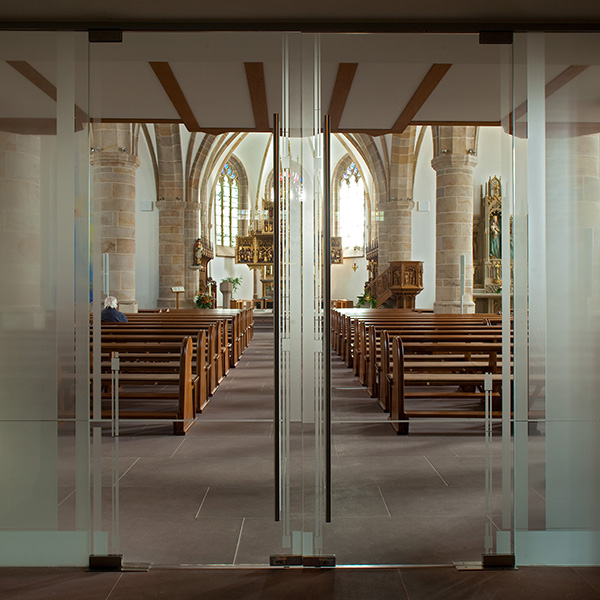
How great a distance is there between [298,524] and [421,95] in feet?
10.8

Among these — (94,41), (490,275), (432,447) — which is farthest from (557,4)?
(490,275)

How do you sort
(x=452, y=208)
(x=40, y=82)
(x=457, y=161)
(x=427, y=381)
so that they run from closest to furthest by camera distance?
1. (x=40, y=82)
2. (x=427, y=381)
3. (x=457, y=161)
4. (x=452, y=208)

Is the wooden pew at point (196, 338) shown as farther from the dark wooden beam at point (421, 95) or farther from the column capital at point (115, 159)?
the column capital at point (115, 159)

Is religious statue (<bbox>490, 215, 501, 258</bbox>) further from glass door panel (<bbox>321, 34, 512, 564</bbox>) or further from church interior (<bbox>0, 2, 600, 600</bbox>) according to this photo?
church interior (<bbox>0, 2, 600, 600</bbox>)

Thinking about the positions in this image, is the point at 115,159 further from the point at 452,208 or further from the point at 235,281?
the point at 235,281

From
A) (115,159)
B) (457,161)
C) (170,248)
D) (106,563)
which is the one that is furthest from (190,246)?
(106,563)

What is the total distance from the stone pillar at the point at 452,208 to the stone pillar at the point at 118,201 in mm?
6617

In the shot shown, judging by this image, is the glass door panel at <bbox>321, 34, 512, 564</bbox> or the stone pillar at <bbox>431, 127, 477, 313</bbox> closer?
the glass door panel at <bbox>321, 34, 512, 564</bbox>

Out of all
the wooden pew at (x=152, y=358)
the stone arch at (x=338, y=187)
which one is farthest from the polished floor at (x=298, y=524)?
the stone arch at (x=338, y=187)

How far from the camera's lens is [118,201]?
11.9m

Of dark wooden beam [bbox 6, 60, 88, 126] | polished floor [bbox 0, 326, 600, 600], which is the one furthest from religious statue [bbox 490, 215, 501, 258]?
dark wooden beam [bbox 6, 60, 88, 126]

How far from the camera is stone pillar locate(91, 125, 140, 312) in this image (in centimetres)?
1188

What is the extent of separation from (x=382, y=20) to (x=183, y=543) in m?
2.80

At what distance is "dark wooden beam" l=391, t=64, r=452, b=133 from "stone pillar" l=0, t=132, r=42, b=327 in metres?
2.60
